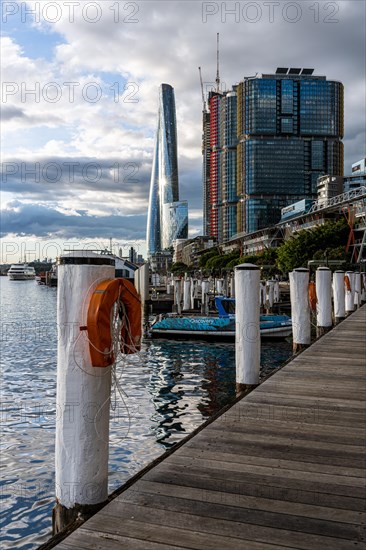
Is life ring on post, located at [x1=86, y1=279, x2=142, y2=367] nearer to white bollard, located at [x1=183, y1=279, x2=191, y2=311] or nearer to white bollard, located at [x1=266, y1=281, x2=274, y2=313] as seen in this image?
white bollard, located at [x1=266, y1=281, x2=274, y2=313]

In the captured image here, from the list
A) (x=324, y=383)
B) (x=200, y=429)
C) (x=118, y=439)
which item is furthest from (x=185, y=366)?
(x=200, y=429)

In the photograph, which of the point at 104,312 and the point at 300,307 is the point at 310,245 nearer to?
the point at 300,307

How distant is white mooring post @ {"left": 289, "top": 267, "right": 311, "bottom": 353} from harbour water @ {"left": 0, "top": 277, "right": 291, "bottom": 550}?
119 inches

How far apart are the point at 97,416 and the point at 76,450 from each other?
0.29m

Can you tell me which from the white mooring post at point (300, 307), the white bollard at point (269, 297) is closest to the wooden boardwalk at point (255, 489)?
the white mooring post at point (300, 307)

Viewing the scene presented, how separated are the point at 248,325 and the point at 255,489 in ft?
13.2

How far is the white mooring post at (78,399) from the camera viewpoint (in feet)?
12.2

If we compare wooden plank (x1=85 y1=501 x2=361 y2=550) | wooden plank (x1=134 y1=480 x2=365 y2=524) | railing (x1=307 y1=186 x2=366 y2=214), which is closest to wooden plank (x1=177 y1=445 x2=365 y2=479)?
wooden plank (x1=134 y1=480 x2=365 y2=524)

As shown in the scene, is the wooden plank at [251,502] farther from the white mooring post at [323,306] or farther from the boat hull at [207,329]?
the boat hull at [207,329]

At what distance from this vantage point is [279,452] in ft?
16.6

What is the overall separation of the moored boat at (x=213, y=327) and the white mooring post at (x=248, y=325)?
1889 cm

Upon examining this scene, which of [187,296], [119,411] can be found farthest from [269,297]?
[119,411]

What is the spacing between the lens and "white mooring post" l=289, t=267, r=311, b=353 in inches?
472

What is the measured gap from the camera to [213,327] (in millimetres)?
27781
